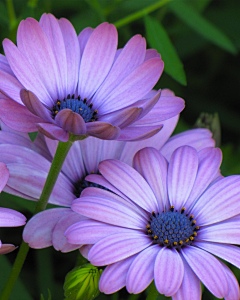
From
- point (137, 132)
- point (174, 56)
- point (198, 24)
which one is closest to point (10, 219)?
point (137, 132)

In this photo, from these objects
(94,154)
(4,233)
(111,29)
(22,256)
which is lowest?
(4,233)

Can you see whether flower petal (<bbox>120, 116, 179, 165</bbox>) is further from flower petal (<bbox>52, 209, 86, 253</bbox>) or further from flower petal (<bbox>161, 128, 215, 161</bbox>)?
flower petal (<bbox>52, 209, 86, 253</bbox>)

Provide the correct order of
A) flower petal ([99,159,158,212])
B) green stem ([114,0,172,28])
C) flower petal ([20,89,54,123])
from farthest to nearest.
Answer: green stem ([114,0,172,28]) < flower petal ([99,159,158,212]) < flower petal ([20,89,54,123])

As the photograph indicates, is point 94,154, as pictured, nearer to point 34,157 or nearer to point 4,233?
point 34,157

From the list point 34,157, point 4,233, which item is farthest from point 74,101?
point 4,233

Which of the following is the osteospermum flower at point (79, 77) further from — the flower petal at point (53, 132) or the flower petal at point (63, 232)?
the flower petal at point (63, 232)

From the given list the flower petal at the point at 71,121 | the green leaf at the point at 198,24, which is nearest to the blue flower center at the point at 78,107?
the flower petal at the point at 71,121

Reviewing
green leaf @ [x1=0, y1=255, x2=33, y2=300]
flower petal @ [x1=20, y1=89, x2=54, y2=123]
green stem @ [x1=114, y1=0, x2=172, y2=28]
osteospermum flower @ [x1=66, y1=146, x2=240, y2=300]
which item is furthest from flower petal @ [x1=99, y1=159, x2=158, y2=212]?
green stem @ [x1=114, y1=0, x2=172, y2=28]
